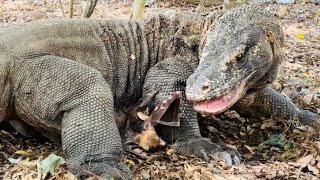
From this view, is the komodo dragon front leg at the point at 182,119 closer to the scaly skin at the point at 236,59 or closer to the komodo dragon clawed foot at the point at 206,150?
the komodo dragon clawed foot at the point at 206,150

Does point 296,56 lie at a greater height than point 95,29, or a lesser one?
lesser

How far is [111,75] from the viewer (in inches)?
170

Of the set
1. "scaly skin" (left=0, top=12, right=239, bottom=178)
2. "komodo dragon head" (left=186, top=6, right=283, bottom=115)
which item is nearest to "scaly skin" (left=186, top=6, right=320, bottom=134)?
"komodo dragon head" (left=186, top=6, right=283, bottom=115)

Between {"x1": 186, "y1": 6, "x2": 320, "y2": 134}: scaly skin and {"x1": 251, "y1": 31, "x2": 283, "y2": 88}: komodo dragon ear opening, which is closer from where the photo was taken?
{"x1": 186, "y1": 6, "x2": 320, "y2": 134}: scaly skin

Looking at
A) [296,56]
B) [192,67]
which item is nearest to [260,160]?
[192,67]

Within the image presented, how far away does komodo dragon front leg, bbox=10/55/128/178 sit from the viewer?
11.3 ft

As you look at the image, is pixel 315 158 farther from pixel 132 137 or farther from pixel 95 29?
pixel 95 29

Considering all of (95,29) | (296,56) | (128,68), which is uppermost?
(95,29)

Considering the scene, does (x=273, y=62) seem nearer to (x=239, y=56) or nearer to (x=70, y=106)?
(x=239, y=56)

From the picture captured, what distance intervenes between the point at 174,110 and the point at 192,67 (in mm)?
405

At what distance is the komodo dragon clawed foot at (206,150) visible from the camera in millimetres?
3684

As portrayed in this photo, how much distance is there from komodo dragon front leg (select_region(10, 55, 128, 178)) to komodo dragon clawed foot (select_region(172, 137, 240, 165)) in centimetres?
59

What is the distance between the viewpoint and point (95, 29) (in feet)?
14.4

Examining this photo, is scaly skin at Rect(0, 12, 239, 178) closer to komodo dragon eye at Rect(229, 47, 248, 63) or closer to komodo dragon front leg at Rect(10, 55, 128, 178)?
komodo dragon front leg at Rect(10, 55, 128, 178)
